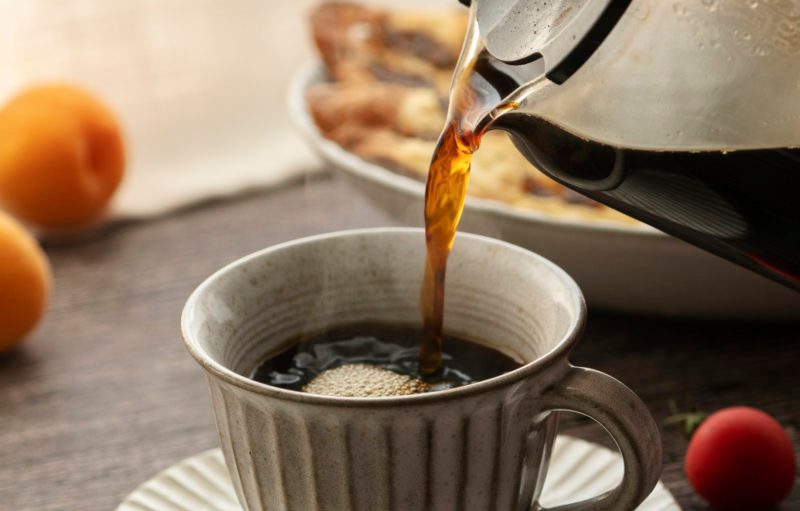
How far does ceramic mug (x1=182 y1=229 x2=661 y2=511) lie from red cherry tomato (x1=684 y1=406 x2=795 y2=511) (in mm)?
178

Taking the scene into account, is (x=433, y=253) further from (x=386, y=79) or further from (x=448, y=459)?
(x=386, y=79)

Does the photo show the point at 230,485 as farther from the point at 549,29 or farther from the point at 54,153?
the point at 54,153

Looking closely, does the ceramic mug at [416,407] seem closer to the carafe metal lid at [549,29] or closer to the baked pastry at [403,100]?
the carafe metal lid at [549,29]

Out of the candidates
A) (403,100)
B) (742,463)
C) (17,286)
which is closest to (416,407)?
(742,463)

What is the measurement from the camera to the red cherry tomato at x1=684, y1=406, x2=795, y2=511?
2.68 feet

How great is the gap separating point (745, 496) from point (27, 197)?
1.01 metres

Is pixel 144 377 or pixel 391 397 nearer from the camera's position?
pixel 391 397

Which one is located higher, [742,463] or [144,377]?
[742,463]

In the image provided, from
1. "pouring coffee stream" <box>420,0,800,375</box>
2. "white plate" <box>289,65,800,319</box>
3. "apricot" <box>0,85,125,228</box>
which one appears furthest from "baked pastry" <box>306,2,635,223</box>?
"pouring coffee stream" <box>420,0,800,375</box>

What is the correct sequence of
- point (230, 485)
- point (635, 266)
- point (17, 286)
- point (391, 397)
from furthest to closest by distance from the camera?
point (17, 286), point (635, 266), point (230, 485), point (391, 397)

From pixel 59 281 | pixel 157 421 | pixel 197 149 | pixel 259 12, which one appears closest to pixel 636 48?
pixel 157 421

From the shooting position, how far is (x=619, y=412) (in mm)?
632

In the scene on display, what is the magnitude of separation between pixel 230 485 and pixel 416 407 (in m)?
0.28

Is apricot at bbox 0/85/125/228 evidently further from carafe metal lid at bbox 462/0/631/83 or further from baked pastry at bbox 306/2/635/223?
carafe metal lid at bbox 462/0/631/83
